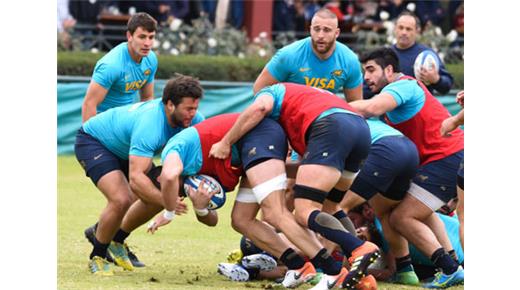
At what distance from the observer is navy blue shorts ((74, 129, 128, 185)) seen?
27.8 feet

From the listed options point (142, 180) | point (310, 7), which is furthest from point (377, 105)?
point (310, 7)

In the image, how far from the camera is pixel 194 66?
18766 millimetres

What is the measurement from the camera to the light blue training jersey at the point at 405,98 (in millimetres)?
8039

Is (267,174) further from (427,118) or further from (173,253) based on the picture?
(173,253)

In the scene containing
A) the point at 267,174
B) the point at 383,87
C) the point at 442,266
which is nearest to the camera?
the point at 267,174

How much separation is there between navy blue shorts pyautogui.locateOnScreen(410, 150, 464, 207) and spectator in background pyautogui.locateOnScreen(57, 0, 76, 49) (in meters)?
11.9

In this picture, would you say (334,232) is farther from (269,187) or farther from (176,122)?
(176,122)

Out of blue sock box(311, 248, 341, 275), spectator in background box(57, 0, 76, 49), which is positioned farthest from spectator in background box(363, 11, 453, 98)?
spectator in background box(57, 0, 76, 49)

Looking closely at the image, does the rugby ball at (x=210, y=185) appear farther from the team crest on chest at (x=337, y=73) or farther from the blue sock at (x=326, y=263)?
→ the team crest on chest at (x=337, y=73)

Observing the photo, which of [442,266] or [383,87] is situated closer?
[442,266]

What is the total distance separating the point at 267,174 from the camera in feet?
23.8

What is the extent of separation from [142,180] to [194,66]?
1094 centimetres

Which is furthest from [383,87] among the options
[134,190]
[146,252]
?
[146,252]

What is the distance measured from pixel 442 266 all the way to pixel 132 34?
3.46 metres
